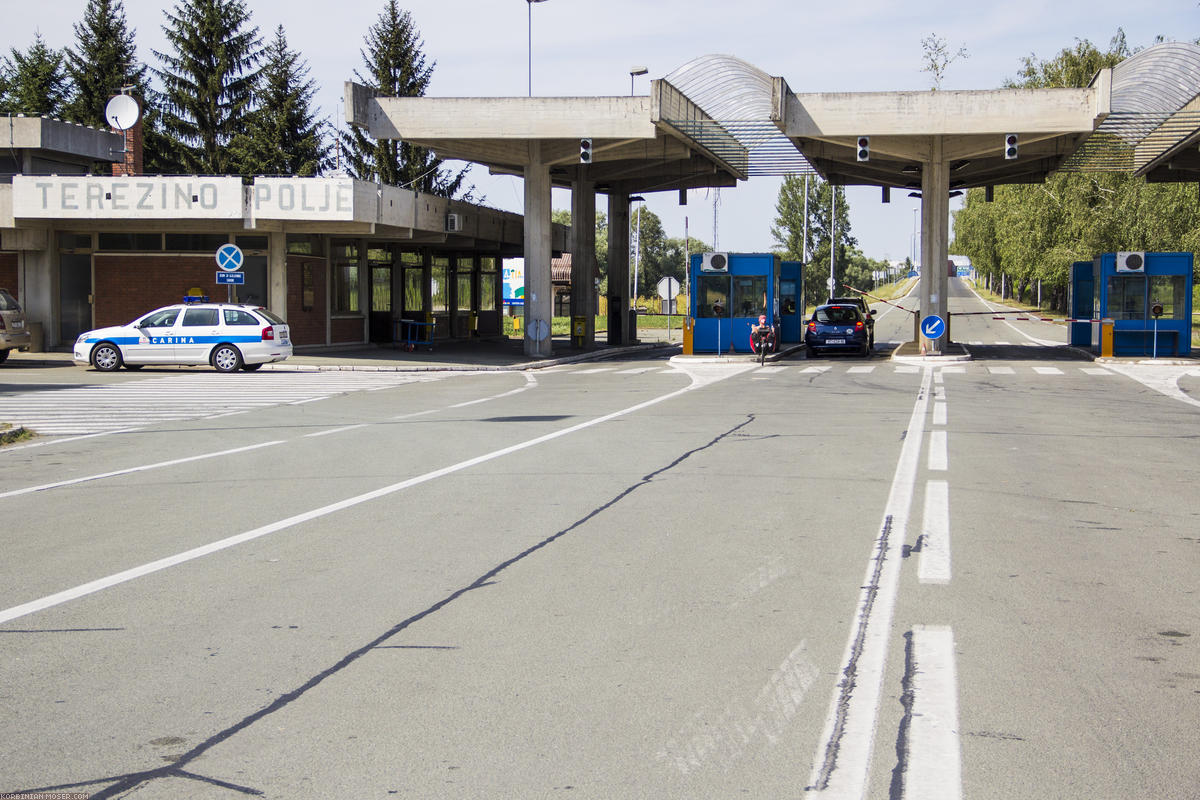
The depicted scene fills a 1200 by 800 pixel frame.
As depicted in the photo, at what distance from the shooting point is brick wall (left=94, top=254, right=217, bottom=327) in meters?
35.7

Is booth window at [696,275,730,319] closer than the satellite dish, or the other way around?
A: booth window at [696,275,730,319]

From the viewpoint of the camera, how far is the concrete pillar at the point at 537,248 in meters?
37.8

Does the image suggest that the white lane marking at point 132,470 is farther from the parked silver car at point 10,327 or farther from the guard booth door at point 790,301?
the guard booth door at point 790,301

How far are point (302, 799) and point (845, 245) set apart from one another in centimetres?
11826

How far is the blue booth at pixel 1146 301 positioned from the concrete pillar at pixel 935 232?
4.77 meters

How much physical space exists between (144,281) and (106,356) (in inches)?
317

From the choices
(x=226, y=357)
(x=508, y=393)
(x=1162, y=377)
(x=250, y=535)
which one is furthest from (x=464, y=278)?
(x=250, y=535)

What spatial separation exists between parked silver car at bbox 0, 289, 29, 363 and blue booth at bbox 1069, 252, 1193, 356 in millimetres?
29421

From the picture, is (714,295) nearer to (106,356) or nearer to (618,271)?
(618,271)

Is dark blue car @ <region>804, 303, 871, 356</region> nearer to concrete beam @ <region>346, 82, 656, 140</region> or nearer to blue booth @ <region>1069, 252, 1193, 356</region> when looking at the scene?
blue booth @ <region>1069, 252, 1193, 356</region>

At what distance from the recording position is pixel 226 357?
28.6 meters

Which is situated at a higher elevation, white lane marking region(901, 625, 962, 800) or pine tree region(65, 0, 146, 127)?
pine tree region(65, 0, 146, 127)

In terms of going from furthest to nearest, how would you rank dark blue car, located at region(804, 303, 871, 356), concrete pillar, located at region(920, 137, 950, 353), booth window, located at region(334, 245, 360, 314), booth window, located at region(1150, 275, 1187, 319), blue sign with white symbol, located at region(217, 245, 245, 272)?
booth window, located at region(334, 245, 360, 314)
concrete pillar, located at region(920, 137, 950, 353)
dark blue car, located at region(804, 303, 871, 356)
booth window, located at region(1150, 275, 1187, 319)
blue sign with white symbol, located at region(217, 245, 245, 272)

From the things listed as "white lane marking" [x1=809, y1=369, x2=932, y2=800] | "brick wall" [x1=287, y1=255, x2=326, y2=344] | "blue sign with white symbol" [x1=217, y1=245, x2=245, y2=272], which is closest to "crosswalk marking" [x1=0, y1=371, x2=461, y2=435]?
"blue sign with white symbol" [x1=217, y1=245, x2=245, y2=272]
